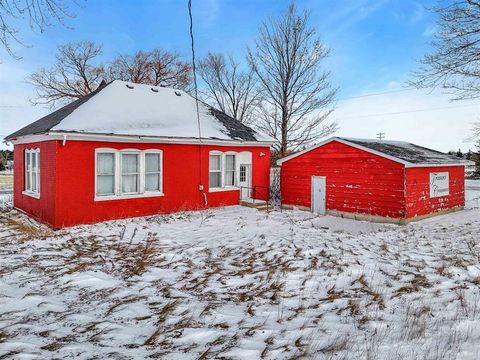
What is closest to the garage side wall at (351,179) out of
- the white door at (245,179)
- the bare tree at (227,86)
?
the white door at (245,179)

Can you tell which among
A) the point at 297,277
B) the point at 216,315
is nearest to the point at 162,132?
the point at 297,277

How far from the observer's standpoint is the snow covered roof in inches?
506

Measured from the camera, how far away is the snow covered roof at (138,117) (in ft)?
42.2

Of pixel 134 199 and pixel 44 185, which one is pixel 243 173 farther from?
pixel 44 185

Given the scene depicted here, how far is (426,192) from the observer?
49.0 ft

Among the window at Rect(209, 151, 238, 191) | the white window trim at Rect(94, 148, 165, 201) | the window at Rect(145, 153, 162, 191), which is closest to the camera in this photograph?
the white window trim at Rect(94, 148, 165, 201)

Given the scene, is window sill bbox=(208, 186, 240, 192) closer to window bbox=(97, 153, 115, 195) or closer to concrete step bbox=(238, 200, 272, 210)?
concrete step bbox=(238, 200, 272, 210)

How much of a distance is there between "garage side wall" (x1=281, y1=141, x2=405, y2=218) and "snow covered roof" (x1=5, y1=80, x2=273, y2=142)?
2.62m

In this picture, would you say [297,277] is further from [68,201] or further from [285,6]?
[285,6]

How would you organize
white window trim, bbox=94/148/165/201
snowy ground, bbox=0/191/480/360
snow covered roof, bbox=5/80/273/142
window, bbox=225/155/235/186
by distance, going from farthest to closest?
window, bbox=225/155/235/186 → white window trim, bbox=94/148/165/201 → snow covered roof, bbox=5/80/273/142 → snowy ground, bbox=0/191/480/360

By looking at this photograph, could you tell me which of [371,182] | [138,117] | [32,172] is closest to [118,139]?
[138,117]

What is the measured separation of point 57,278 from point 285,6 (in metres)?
Answer: 26.7

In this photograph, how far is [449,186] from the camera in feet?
54.6

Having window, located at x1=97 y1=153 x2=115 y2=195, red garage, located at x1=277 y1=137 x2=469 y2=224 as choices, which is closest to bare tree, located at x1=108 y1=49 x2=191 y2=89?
red garage, located at x1=277 y1=137 x2=469 y2=224
